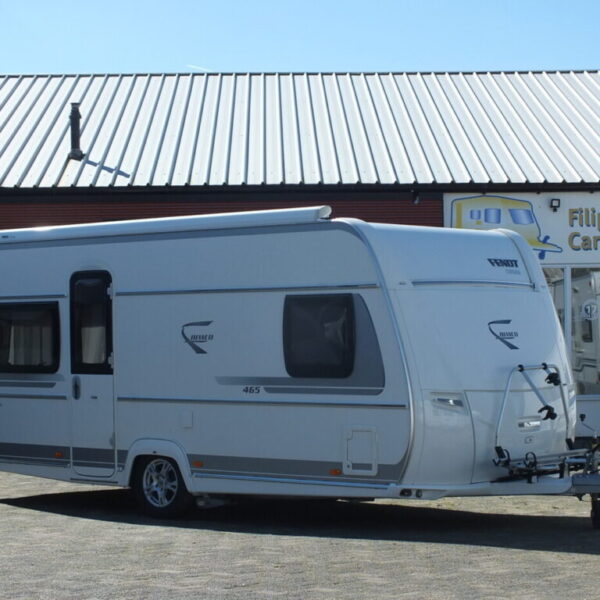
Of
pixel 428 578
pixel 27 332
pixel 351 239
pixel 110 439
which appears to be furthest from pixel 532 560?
pixel 27 332

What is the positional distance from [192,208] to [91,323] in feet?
24.0

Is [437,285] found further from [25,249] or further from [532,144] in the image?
[532,144]

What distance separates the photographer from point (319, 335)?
1041 cm

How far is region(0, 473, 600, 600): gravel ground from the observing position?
307 inches

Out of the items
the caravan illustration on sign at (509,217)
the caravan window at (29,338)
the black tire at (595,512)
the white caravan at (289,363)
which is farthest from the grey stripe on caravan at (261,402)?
the caravan illustration on sign at (509,217)

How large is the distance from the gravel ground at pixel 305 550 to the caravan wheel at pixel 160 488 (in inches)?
6.9

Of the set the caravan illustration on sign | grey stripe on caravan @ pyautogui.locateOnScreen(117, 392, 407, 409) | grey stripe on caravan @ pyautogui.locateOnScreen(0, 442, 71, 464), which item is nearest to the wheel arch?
grey stripe on caravan @ pyautogui.locateOnScreen(117, 392, 407, 409)

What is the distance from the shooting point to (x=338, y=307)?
10328 mm

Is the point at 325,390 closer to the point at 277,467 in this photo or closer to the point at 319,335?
the point at 319,335

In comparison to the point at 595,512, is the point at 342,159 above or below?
above

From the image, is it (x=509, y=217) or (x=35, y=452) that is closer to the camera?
(x=35, y=452)

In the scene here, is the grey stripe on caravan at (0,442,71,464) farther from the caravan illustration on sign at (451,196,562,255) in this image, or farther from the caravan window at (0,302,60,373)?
the caravan illustration on sign at (451,196,562,255)

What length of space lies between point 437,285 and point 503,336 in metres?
0.79

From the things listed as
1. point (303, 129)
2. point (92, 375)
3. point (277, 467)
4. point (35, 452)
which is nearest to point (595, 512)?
point (277, 467)
